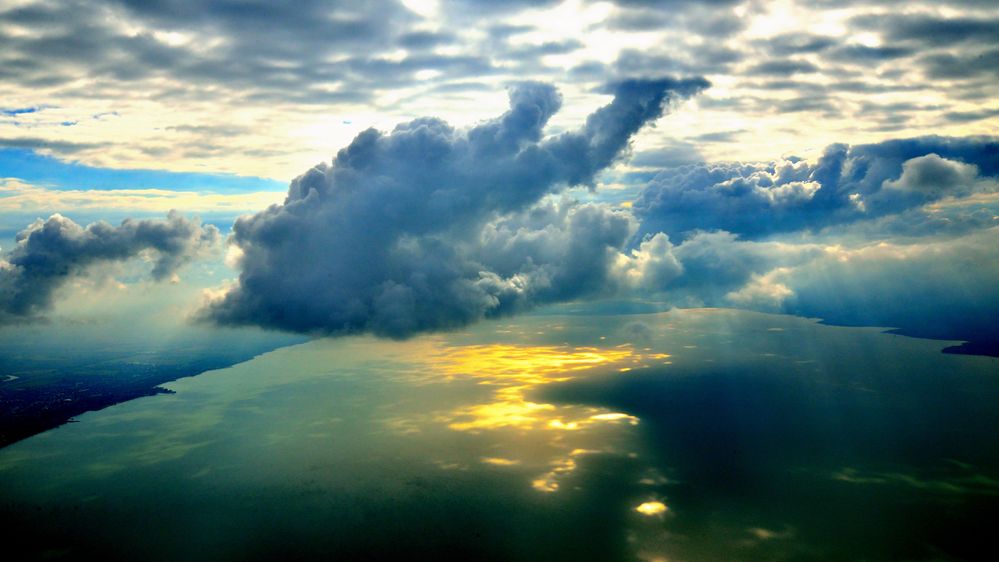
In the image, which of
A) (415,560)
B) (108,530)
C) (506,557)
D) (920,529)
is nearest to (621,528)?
(506,557)

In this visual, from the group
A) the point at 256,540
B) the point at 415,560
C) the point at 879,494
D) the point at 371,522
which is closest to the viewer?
the point at 415,560

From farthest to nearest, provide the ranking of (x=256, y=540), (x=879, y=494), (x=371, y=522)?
(x=879, y=494), (x=371, y=522), (x=256, y=540)

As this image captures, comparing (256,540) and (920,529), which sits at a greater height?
(256,540)

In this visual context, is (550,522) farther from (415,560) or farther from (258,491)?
(258,491)

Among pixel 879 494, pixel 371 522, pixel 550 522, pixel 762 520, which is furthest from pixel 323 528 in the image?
pixel 879 494

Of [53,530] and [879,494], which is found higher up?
[53,530]

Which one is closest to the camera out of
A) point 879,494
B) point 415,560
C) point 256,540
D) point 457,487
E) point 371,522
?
point 415,560

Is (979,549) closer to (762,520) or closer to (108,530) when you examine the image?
(762,520)

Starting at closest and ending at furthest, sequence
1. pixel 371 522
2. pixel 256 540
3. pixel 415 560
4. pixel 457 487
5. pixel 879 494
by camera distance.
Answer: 1. pixel 415 560
2. pixel 256 540
3. pixel 371 522
4. pixel 879 494
5. pixel 457 487

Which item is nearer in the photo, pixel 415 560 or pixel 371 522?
pixel 415 560
